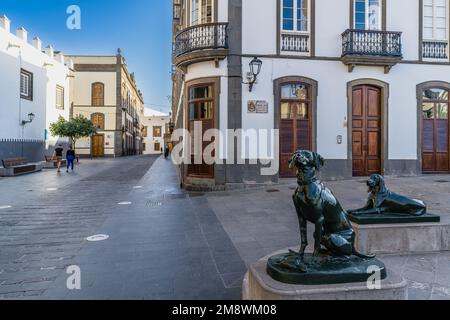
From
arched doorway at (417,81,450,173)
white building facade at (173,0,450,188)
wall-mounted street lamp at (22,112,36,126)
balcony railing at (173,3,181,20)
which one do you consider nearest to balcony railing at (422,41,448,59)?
white building facade at (173,0,450,188)

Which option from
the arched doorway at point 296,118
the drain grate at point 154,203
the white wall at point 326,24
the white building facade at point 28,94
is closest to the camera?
the drain grate at point 154,203

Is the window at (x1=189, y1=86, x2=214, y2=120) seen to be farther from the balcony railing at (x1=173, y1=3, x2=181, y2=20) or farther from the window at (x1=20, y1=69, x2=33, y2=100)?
the window at (x1=20, y1=69, x2=33, y2=100)

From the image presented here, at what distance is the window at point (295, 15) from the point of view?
11945 mm

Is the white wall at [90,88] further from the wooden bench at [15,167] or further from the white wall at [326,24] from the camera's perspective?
the white wall at [326,24]

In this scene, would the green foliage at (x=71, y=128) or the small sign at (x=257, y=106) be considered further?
the green foliage at (x=71, y=128)

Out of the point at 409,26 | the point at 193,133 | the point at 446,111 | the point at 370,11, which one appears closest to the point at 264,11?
the point at 370,11

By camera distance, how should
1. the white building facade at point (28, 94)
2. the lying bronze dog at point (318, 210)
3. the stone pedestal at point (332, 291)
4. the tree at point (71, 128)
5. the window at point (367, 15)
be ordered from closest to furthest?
the stone pedestal at point (332, 291), the lying bronze dog at point (318, 210), the window at point (367, 15), the white building facade at point (28, 94), the tree at point (71, 128)

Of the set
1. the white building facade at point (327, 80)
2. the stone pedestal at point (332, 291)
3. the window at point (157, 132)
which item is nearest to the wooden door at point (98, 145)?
the white building facade at point (327, 80)

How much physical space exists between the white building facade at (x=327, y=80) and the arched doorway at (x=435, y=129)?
0.13ft

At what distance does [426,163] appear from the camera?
42.6ft

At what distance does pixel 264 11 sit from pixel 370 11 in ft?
14.0

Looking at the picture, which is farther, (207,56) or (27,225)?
(207,56)

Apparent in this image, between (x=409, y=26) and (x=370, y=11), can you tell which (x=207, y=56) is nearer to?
(x=370, y=11)

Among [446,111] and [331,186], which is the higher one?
[446,111]
